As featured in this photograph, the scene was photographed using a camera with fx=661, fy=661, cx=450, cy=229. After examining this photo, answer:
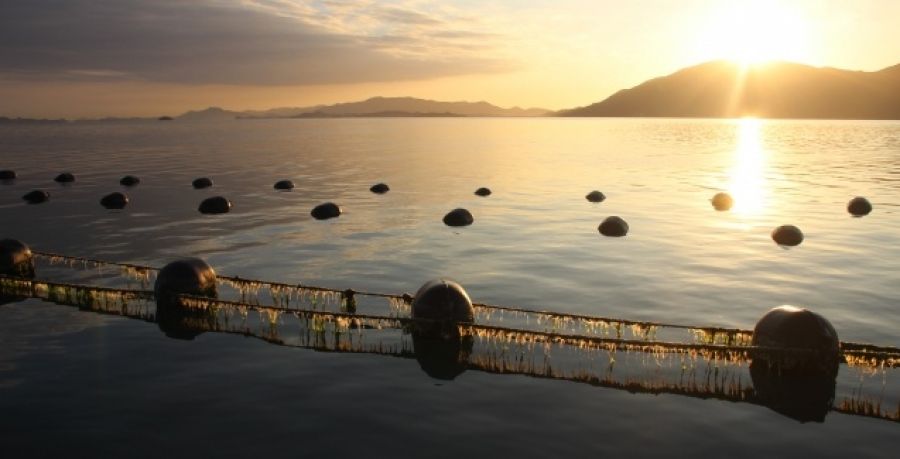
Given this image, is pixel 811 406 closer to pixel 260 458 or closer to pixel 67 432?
pixel 260 458

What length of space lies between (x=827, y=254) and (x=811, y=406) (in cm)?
2672

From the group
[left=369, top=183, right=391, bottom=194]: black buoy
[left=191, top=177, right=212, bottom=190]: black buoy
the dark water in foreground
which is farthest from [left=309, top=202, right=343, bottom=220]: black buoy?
[left=191, top=177, right=212, bottom=190]: black buoy

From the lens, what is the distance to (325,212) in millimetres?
57938

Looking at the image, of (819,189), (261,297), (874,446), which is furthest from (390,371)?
(819,189)

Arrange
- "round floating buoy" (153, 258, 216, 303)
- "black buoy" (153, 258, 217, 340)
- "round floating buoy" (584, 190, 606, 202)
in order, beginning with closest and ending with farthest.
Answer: "black buoy" (153, 258, 217, 340) → "round floating buoy" (153, 258, 216, 303) → "round floating buoy" (584, 190, 606, 202)

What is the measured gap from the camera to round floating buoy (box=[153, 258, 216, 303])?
28.6 m

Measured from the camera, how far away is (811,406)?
19656mm

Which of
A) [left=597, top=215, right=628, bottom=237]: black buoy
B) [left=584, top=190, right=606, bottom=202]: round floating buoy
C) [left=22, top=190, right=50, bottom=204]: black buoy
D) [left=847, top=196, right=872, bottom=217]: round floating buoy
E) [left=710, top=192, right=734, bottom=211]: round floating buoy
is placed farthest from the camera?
[left=584, top=190, right=606, bottom=202]: round floating buoy

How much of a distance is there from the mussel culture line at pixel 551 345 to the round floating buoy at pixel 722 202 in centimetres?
4092

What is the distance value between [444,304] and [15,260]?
84.1ft

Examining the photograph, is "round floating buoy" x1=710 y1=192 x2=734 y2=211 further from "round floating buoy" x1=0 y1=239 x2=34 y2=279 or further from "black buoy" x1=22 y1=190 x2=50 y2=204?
"black buoy" x1=22 y1=190 x2=50 y2=204

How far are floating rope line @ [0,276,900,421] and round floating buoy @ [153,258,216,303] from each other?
0.52 meters

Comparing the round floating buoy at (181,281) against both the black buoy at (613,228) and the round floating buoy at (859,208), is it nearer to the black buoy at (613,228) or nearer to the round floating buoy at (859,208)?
the black buoy at (613,228)

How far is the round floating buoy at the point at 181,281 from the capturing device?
28.6 meters
